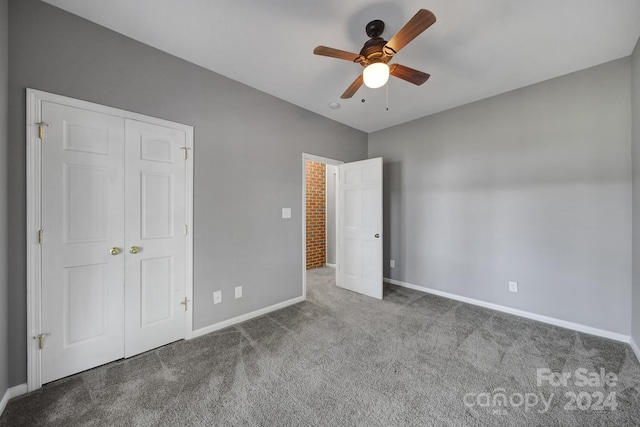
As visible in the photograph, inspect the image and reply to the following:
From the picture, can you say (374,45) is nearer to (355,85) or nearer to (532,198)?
(355,85)

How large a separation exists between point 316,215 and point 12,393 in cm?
439

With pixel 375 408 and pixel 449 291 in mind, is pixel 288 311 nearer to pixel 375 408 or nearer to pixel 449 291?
pixel 375 408

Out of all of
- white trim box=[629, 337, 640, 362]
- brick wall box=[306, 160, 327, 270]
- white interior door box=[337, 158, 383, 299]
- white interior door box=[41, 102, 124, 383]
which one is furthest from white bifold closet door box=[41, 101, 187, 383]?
white trim box=[629, 337, 640, 362]

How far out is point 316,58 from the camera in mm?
2301

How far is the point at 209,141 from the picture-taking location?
250cm

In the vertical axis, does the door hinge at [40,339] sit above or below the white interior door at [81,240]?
below

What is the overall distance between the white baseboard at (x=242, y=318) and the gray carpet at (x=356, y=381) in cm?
8

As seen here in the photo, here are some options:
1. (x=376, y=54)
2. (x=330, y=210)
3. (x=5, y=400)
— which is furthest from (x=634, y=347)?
(x=5, y=400)

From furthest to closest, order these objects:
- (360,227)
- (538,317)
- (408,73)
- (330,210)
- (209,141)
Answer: (330,210) < (360,227) < (538,317) < (209,141) < (408,73)

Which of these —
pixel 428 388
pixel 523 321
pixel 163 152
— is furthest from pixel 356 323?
pixel 163 152

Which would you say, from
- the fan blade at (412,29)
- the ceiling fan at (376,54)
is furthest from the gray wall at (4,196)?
the fan blade at (412,29)

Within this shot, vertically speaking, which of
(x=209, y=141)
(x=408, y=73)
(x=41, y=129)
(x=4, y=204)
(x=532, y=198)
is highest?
(x=408, y=73)

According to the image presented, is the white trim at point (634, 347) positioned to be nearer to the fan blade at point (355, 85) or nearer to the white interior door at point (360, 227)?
the white interior door at point (360, 227)

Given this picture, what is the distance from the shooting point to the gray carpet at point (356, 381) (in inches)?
58.5
